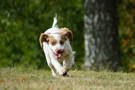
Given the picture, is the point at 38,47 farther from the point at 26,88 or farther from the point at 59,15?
the point at 26,88

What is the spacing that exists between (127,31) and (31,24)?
419 centimetres

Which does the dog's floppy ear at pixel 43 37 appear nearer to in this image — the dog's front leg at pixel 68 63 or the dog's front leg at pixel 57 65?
the dog's front leg at pixel 57 65

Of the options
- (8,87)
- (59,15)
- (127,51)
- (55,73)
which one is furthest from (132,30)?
(8,87)

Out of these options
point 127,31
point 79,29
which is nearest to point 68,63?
point 127,31

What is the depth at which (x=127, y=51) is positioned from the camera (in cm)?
1485

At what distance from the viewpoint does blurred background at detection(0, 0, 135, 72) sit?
10727 mm

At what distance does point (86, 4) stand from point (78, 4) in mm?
4454

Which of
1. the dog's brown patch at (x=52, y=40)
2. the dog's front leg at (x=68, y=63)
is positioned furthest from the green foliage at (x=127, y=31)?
the dog's brown patch at (x=52, y=40)

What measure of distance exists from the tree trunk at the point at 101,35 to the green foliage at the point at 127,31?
3.71 metres

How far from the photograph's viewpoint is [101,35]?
423 inches

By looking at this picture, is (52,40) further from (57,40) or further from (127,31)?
(127,31)

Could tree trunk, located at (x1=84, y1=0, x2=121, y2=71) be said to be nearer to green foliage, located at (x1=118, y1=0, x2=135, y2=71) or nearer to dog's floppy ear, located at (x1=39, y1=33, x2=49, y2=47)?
green foliage, located at (x1=118, y1=0, x2=135, y2=71)

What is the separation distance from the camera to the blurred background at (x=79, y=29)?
10.7 meters

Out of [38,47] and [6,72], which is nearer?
[6,72]
